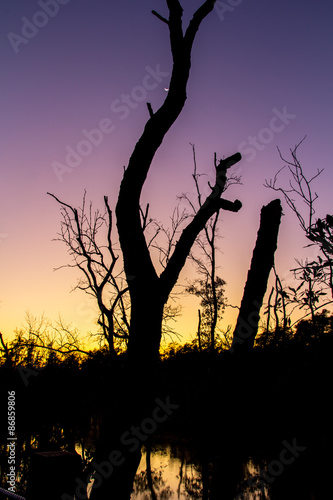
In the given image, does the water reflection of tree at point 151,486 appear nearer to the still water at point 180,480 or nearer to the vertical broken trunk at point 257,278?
the still water at point 180,480

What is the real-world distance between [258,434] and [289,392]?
420 centimetres

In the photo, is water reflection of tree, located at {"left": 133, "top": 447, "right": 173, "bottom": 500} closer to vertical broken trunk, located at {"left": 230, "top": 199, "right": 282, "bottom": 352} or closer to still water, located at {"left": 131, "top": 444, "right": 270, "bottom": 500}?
still water, located at {"left": 131, "top": 444, "right": 270, "bottom": 500}

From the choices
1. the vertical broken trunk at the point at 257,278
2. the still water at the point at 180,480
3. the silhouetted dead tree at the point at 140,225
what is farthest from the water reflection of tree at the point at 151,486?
the silhouetted dead tree at the point at 140,225

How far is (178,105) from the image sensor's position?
11.0 feet

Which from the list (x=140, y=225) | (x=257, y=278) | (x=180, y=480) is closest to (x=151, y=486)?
(x=180, y=480)

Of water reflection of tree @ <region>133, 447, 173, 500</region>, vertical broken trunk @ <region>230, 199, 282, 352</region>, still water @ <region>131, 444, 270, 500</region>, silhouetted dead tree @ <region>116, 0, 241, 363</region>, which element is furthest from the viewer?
water reflection of tree @ <region>133, 447, 173, 500</region>

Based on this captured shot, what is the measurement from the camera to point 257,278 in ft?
14.8

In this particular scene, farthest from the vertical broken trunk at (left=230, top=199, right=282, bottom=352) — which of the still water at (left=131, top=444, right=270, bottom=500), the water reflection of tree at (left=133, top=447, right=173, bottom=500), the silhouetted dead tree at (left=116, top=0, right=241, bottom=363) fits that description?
the water reflection of tree at (left=133, top=447, right=173, bottom=500)

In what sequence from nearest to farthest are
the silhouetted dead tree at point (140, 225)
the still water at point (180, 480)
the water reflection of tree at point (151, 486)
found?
the silhouetted dead tree at point (140, 225)
the still water at point (180, 480)
the water reflection of tree at point (151, 486)

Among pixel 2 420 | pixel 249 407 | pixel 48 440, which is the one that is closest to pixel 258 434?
pixel 249 407

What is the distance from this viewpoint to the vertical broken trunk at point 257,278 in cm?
419

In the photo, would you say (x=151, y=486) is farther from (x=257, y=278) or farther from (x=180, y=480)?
(x=257, y=278)

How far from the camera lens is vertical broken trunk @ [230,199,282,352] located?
4.19 metres

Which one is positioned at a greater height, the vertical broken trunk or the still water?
the vertical broken trunk
